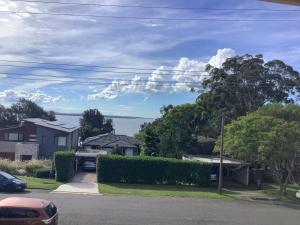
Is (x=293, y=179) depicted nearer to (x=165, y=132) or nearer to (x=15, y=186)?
(x=165, y=132)

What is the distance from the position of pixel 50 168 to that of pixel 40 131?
19060mm

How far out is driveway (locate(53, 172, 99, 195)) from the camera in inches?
1471

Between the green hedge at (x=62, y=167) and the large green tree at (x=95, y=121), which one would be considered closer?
the green hedge at (x=62, y=167)

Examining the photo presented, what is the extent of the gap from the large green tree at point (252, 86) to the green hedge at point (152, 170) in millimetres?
15030

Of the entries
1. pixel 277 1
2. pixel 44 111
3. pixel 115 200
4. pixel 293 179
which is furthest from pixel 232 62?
pixel 44 111

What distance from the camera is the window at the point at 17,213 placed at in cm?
1560

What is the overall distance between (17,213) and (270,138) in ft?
86.3

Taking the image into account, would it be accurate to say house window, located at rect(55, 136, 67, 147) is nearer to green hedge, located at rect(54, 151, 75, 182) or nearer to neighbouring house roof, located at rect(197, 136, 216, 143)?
neighbouring house roof, located at rect(197, 136, 216, 143)

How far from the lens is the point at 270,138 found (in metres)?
38.5

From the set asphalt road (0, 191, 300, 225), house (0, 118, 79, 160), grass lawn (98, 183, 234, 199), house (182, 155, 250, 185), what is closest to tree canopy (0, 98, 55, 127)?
house (0, 118, 79, 160)

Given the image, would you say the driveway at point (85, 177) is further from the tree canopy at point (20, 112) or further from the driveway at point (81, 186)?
the tree canopy at point (20, 112)

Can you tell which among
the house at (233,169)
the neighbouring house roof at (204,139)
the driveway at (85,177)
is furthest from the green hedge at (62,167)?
the neighbouring house roof at (204,139)

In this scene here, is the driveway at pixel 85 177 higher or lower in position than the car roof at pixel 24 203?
lower

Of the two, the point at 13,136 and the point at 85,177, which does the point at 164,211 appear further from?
the point at 13,136
